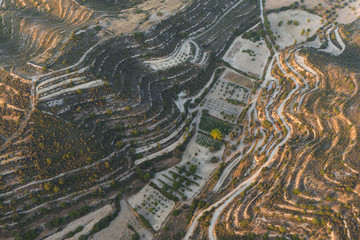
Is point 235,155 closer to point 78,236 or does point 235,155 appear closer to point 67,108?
point 78,236

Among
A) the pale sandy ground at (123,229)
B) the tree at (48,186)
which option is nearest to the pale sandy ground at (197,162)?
the pale sandy ground at (123,229)

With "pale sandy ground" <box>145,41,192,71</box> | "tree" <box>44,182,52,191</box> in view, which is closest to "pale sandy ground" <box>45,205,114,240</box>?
"tree" <box>44,182,52,191</box>

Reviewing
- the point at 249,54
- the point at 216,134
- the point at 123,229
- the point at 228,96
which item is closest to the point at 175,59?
the point at 228,96

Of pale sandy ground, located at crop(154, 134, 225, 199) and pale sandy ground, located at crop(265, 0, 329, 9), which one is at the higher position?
pale sandy ground, located at crop(265, 0, 329, 9)

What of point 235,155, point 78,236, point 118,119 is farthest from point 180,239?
point 118,119

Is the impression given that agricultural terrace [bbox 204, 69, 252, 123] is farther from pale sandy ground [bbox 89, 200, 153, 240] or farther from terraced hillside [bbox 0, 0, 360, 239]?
pale sandy ground [bbox 89, 200, 153, 240]

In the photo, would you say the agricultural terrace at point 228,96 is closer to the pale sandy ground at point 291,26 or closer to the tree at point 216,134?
the tree at point 216,134

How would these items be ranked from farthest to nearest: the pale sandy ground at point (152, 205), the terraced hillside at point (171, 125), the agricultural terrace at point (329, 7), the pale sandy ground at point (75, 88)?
the agricultural terrace at point (329, 7), the pale sandy ground at point (75, 88), the pale sandy ground at point (152, 205), the terraced hillside at point (171, 125)
